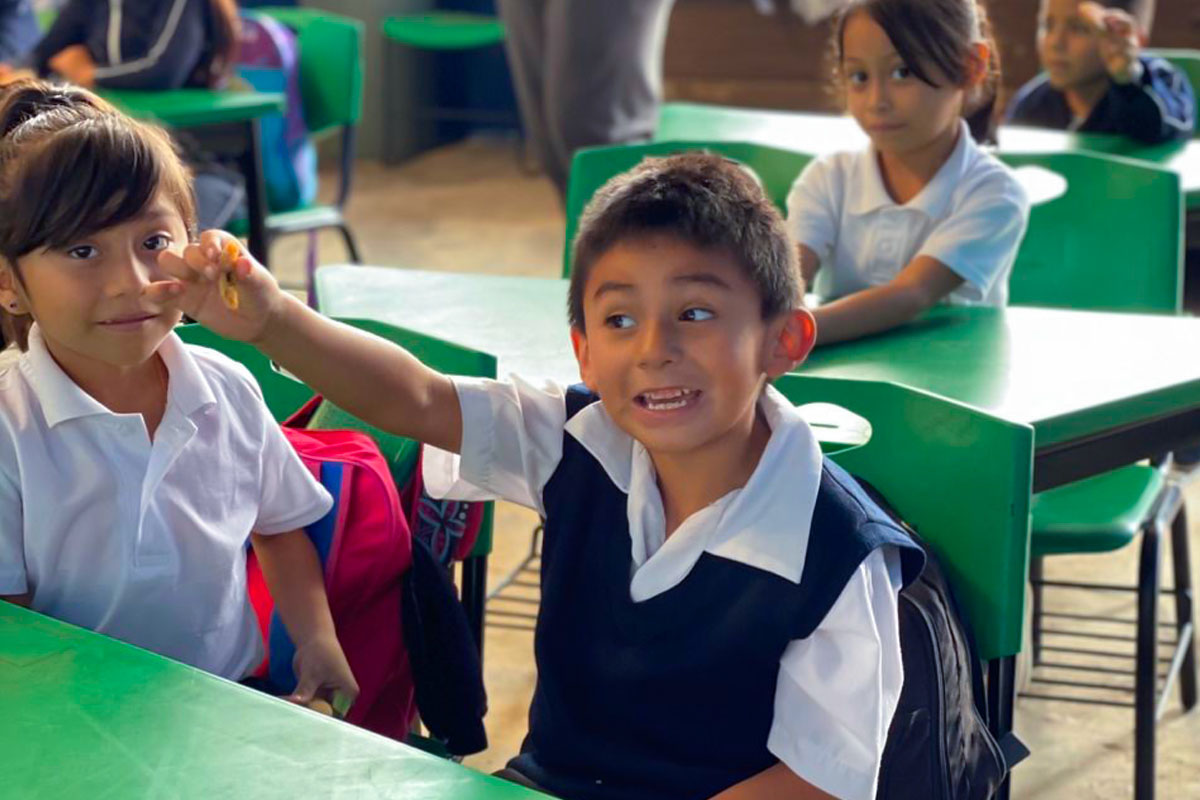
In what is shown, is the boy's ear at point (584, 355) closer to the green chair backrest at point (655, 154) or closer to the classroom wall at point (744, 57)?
the green chair backrest at point (655, 154)

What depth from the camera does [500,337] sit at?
6.55ft

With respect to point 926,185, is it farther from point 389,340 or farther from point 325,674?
point 325,674

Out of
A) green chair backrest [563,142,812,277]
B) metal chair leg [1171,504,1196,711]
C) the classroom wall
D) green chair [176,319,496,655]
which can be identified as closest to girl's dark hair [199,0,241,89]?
green chair backrest [563,142,812,277]

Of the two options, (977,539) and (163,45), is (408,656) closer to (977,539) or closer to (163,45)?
(977,539)

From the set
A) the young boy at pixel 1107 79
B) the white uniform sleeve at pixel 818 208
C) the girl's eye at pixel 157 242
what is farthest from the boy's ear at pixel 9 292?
the young boy at pixel 1107 79

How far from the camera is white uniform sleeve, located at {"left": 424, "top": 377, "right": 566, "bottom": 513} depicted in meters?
1.32

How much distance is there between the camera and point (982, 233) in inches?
82.2

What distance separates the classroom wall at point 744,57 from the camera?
6.37 meters

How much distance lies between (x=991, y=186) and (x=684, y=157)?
973 millimetres

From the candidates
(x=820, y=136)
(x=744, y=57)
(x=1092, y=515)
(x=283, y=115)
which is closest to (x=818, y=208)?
(x=1092, y=515)

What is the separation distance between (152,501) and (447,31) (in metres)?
5.30

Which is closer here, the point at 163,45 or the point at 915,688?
the point at 915,688

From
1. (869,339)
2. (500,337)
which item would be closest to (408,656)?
(500,337)

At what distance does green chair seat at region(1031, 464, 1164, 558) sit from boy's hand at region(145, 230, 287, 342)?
111cm
